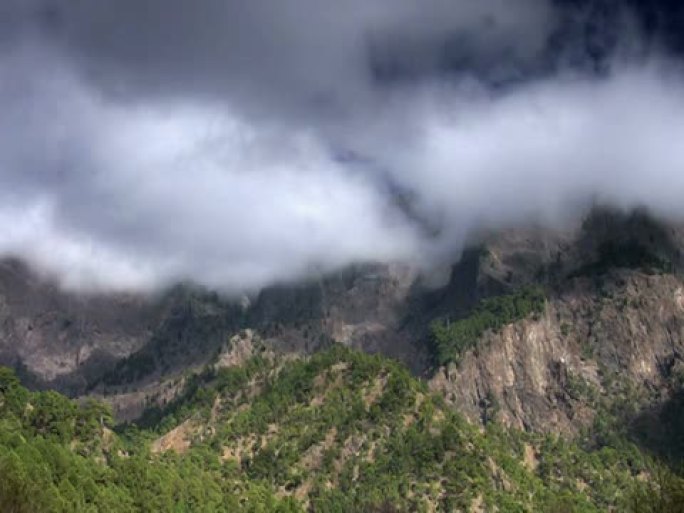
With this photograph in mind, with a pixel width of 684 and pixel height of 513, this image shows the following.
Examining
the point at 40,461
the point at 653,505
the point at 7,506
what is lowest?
the point at 7,506

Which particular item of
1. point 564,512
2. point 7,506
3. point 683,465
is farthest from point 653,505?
point 564,512

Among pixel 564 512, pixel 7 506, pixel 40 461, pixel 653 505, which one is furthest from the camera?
pixel 564 512

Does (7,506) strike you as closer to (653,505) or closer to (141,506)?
(653,505)

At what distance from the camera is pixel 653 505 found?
81.8 metres

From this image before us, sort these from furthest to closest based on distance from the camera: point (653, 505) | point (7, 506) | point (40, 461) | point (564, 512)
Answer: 1. point (564, 512)
2. point (40, 461)
3. point (7, 506)
4. point (653, 505)

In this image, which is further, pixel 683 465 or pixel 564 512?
pixel 564 512

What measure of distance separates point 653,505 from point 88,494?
12787 centimetres

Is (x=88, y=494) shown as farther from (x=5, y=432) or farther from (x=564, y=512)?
(x=564, y=512)

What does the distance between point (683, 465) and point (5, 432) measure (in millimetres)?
143450

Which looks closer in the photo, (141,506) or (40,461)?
(40,461)

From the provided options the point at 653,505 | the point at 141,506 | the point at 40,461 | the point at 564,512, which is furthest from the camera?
the point at 141,506

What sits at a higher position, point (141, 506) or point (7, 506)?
point (141, 506)

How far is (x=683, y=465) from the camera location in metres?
85.8

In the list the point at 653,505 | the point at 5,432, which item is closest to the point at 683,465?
the point at 653,505
